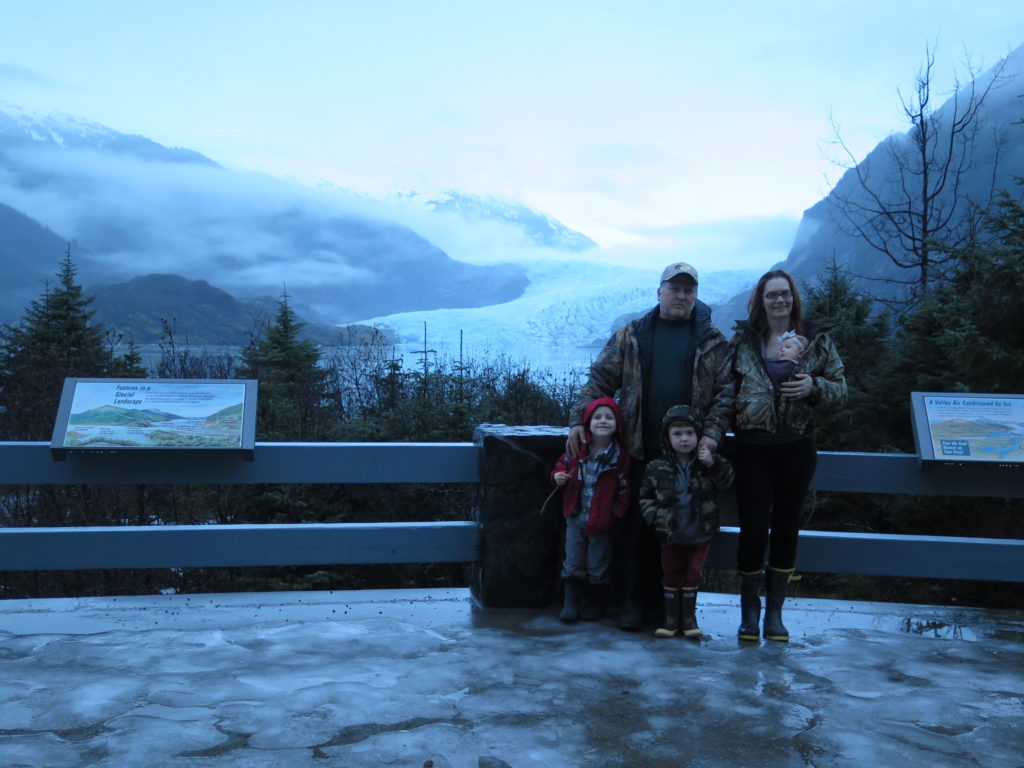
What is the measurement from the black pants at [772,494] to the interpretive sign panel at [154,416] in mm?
2690

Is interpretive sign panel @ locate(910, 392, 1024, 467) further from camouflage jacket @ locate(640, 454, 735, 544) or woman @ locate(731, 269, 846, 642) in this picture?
camouflage jacket @ locate(640, 454, 735, 544)

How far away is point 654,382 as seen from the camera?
491cm

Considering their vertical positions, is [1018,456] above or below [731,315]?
below

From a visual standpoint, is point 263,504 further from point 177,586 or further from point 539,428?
point 539,428

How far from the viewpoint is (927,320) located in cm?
873

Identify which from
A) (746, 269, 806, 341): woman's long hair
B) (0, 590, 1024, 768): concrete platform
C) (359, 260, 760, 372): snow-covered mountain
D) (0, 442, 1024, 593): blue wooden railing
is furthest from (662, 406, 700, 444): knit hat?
(359, 260, 760, 372): snow-covered mountain

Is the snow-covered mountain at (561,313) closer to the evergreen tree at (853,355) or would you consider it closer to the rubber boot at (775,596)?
the evergreen tree at (853,355)

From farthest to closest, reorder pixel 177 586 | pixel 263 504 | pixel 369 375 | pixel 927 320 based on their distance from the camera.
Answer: pixel 369 375 < pixel 927 320 < pixel 263 504 < pixel 177 586

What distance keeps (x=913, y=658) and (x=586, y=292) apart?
35917mm

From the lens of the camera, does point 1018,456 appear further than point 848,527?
No

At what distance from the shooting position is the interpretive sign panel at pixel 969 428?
5090mm

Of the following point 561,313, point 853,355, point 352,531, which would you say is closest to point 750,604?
point 352,531

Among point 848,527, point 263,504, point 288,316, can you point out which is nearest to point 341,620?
point 263,504

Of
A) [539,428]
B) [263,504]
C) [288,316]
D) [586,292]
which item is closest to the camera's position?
[539,428]
